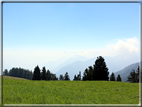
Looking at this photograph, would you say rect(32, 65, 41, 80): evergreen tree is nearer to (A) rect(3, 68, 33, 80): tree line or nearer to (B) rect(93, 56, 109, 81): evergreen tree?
(B) rect(93, 56, 109, 81): evergreen tree

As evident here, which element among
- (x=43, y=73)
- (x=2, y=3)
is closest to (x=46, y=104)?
(x=2, y=3)

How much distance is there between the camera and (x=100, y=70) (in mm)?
54812

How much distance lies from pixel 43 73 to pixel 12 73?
7158 centimetres

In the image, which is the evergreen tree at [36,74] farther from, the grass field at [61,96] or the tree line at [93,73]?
the grass field at [61,96]

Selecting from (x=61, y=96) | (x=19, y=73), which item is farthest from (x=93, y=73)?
(x=19, y=73)

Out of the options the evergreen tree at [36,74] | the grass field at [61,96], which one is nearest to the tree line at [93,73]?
the evergreen tree at [36,74]

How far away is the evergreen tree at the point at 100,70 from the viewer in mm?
54031

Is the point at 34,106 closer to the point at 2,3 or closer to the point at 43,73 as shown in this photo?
the point at 2,3

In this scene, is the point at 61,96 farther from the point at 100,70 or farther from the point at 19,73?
the point at 19,73

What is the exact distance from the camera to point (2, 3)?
12117mm

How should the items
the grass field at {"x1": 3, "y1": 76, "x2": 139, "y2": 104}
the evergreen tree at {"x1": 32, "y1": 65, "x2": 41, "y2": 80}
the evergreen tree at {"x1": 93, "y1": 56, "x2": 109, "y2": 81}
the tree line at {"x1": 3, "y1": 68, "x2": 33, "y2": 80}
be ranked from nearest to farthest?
the grass field at {"x1": 3, "y1": 76, "x2": 139, "y2": 104}
the evergreen tree at {"x1": 93, "y1": 56, "x2": 109, "y2": 81}
the evergreen tree at {"x1": 32, "y1": 65, "x2": 41, "y2": 80}
the tree line at {"x1": 3, "y1": 68, "x2": 33, "y2": 80}

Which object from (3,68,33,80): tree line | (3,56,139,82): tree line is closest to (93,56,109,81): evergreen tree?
(3,56,139,82): tree line

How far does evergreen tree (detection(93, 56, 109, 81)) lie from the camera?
54031 millimetres

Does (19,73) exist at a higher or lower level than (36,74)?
lower
